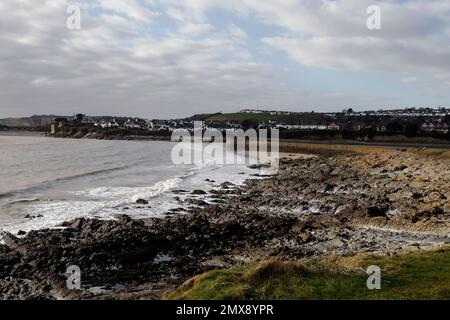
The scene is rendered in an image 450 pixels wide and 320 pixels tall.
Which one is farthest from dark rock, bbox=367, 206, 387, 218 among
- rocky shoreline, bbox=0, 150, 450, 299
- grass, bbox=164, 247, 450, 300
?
grass, bbox=164, 247, 450, 300

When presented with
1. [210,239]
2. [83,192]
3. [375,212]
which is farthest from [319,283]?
[83,192]

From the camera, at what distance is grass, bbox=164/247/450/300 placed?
8711 mm

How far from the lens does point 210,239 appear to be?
16875 millimetres

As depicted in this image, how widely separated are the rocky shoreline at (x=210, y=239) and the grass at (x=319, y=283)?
1.61 meters

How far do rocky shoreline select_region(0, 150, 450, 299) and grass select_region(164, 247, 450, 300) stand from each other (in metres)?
1.61

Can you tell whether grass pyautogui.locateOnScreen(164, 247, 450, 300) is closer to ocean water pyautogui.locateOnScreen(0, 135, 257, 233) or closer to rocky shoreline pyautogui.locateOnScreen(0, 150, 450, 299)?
rocky shoreline pyautogui.locateOnScreen(0, 150, 450, 299)

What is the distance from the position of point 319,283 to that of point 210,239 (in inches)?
309

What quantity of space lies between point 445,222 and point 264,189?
1502 cm

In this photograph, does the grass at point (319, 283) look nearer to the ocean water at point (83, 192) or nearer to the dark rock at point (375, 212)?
the dark rock at point (375, 212)

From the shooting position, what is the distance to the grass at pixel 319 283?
28.6ft

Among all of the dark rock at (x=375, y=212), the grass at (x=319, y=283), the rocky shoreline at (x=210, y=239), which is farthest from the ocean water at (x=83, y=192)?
the grass at (x=319, y=283)

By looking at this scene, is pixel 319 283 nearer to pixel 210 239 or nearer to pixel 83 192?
pixel 210 239
